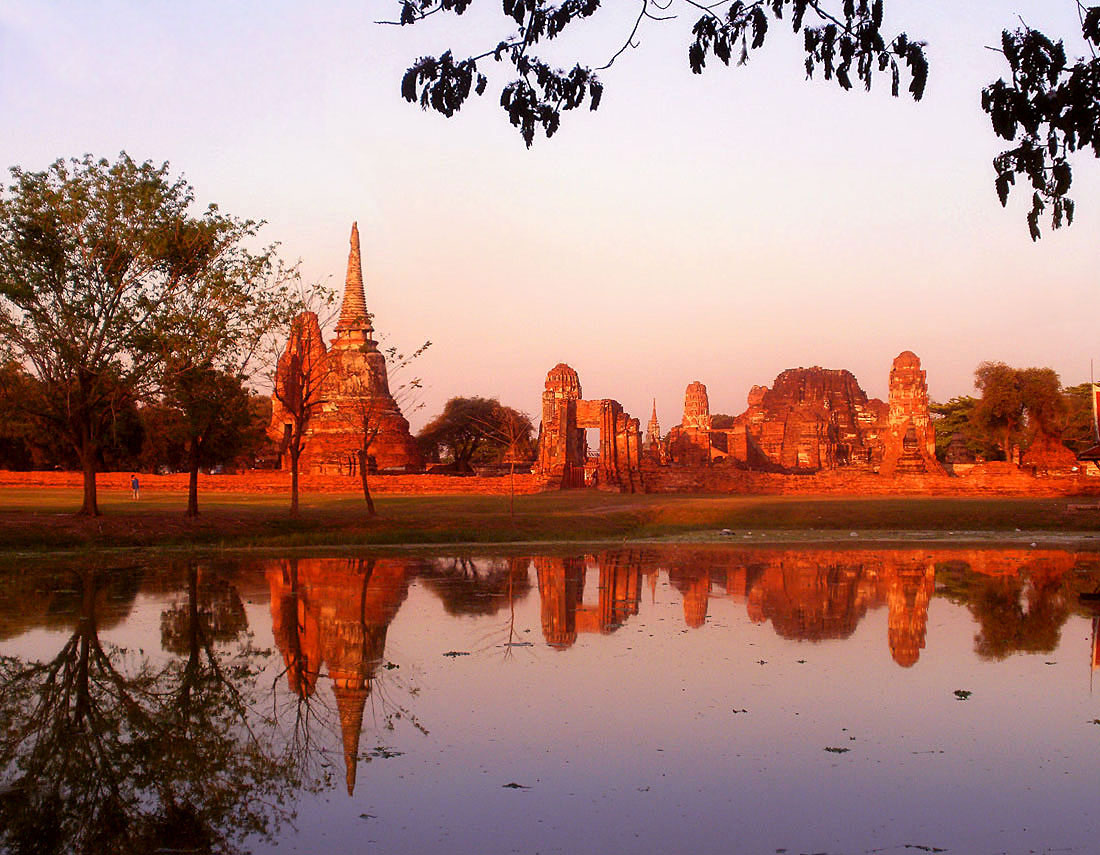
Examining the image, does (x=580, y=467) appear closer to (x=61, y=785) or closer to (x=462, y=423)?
(x=462, y=423)

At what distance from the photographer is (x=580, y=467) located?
5112 centimetres

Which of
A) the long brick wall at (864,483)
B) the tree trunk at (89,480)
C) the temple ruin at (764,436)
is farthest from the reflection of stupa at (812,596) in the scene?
the temple ruin at (764,436)

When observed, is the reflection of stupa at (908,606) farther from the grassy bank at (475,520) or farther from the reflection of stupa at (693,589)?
the grassy bank at (475,520)

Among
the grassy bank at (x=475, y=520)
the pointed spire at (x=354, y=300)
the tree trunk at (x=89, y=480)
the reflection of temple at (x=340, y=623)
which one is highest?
the pointed spire at (x=354, y=300)

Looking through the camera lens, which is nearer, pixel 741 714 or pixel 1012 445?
pixel 741 714

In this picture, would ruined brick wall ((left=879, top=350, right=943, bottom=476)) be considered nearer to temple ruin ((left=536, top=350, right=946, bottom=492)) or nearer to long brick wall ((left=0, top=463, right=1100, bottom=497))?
temple ruin ((left=536, top=350, right=946, bottom=492))

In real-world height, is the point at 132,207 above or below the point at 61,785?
above

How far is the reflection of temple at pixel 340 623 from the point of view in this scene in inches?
345

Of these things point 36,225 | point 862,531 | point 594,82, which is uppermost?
point 36,225

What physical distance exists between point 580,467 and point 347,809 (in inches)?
1777

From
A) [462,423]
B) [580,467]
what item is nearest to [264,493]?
[580,467]

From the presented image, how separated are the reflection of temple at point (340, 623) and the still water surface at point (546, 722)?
51mm

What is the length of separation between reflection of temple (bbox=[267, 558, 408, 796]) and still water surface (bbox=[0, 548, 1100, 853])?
5cm

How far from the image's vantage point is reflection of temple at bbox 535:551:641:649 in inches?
485
